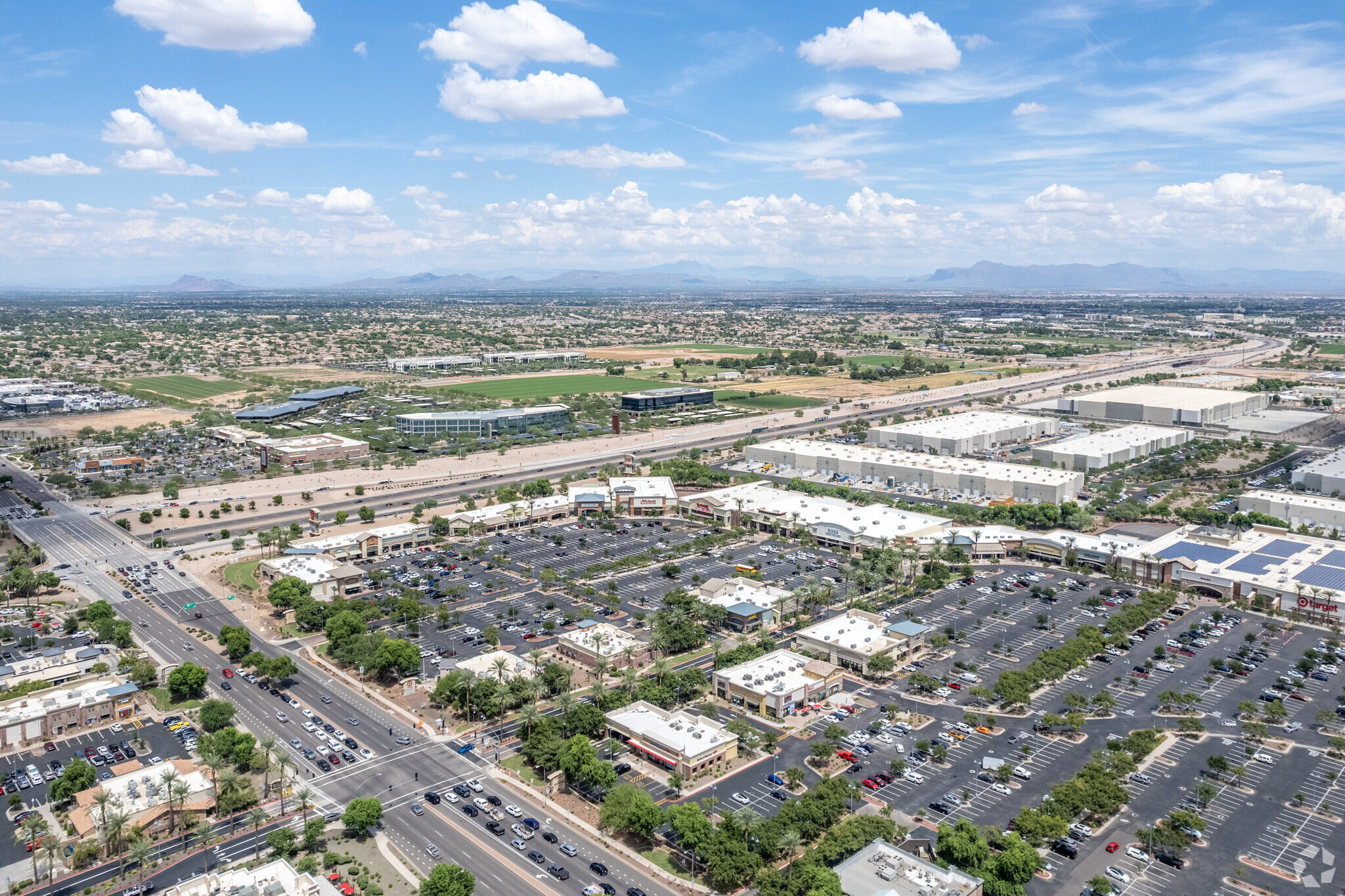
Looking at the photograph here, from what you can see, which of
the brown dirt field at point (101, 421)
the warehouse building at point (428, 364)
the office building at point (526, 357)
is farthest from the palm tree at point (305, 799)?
the office building at point (526, 357)

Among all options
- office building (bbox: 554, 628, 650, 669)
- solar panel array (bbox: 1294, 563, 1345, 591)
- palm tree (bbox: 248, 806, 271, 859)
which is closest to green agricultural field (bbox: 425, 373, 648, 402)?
office building (bbox: 554, 628, 650, 669)

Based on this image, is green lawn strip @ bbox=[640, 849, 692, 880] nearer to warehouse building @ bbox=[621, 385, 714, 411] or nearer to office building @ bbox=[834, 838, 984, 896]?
office building @ bbox=[834, 838, 984, 896]

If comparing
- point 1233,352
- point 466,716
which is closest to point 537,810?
point 466,716

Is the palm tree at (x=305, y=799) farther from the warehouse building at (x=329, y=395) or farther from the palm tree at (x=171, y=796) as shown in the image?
the warehouse building at (x=329, y=395)

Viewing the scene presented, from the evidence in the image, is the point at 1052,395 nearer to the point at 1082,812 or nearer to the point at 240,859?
the point at 1082,812

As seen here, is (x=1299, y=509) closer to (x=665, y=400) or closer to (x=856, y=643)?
(x=856, y=643)

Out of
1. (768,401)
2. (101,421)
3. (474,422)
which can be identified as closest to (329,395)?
(101,421)

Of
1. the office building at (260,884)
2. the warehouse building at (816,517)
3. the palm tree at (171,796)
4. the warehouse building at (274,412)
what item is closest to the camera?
the office building at (260,884)
